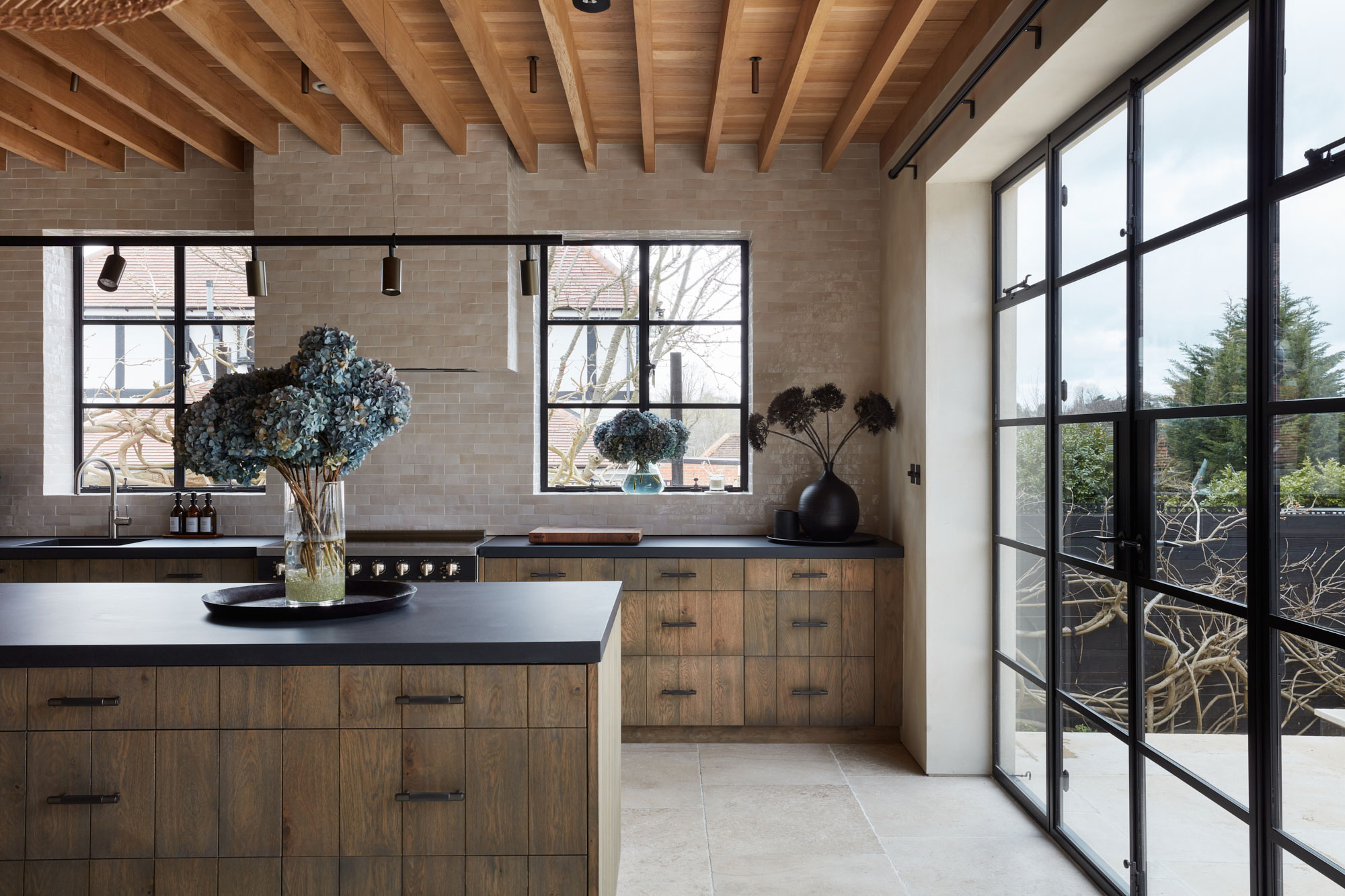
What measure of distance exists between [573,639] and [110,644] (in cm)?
111

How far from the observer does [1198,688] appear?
8.13 ft

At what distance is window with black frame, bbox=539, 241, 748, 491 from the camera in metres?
5.25

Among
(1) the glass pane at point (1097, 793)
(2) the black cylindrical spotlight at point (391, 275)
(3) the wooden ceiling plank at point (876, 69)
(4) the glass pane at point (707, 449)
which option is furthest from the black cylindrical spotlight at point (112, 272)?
(1) the glass pane at point (1097, 793)

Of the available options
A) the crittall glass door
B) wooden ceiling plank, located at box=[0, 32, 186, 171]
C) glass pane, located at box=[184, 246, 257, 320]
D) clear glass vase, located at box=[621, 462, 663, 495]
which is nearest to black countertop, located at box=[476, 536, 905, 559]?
clear glass vase, located at box=[621, 462, 663, 495]

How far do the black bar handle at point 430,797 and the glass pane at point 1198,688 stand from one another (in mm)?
1985

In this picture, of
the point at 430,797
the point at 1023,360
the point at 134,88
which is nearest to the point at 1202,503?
the point at 1023,360

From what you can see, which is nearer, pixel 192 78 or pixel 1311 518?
pixel 1311 518

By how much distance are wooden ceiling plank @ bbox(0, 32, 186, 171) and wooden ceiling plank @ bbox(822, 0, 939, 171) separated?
346 centimetres

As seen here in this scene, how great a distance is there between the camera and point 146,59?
3.52 m

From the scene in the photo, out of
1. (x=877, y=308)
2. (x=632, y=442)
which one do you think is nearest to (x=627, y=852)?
(x=632, y=442)

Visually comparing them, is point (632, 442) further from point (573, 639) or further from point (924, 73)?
point (573, 639)

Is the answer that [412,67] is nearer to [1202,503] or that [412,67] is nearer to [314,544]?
[314,544]

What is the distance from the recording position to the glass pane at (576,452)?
5.23 meters

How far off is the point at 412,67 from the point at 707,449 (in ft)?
8.52
